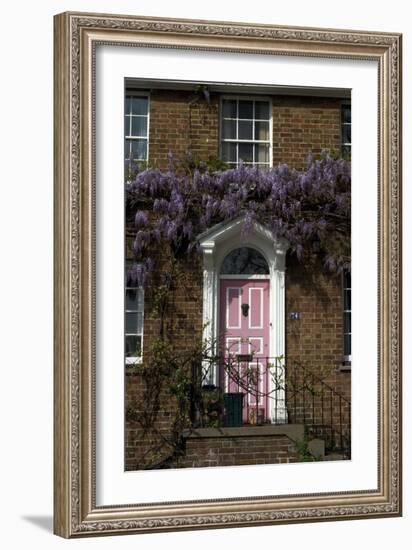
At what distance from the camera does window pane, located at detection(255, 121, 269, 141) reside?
869 centimetres

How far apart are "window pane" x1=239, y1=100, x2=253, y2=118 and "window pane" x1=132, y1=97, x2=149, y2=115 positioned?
0.77 metres

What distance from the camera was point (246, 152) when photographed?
8797 millimetres

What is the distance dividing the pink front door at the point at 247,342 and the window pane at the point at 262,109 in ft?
4.86

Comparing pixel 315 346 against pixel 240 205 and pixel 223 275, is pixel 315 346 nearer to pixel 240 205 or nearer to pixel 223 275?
pixel 223 275

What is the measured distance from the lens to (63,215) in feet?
19.1

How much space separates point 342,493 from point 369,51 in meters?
2.99

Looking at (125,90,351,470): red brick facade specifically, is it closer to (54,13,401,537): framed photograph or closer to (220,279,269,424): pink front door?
(54,13,401,537): framed photograph

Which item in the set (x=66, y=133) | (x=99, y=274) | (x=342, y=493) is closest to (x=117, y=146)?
(x=66, y=133)

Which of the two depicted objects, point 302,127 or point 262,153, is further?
point 262,153

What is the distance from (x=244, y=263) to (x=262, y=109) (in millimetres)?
1482

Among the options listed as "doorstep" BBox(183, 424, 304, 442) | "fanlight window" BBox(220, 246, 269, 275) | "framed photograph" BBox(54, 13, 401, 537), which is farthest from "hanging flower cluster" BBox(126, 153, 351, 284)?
"doorstep" BBox(183, 424, 304, 442)

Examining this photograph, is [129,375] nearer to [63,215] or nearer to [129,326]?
[129,326]

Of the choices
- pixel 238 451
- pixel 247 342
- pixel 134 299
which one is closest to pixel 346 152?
pixel 134 299

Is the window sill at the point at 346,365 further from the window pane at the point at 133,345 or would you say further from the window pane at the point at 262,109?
the window pane at the point at 262,109
